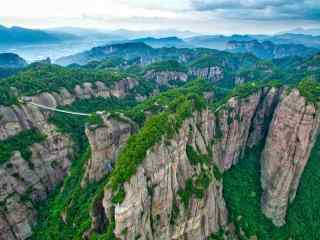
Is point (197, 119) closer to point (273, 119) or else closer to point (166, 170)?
point (166, 170)

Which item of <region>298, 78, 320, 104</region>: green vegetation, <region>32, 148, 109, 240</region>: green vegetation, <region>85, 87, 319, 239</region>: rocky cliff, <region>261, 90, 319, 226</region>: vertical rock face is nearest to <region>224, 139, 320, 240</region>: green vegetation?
<region>85, 87, 319, 239</region>: rocky cliff

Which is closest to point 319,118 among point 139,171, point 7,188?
point 139,171

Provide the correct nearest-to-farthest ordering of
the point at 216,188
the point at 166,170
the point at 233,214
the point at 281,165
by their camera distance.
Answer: the point at 166,170, the point at 216,188, the point at 233,214, the point at 281,165

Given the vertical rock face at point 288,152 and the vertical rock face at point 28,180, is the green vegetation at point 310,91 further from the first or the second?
the vertical rock face at point 28,180

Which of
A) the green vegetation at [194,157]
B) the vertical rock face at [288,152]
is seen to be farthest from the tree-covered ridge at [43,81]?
the vertical rock face at [288,152]

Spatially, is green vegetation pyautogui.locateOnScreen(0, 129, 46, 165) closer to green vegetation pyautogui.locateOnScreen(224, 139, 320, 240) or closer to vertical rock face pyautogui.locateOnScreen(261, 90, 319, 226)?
green vegetation pyautogui.locateOnScreen(224, 139, 320, 240)
